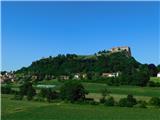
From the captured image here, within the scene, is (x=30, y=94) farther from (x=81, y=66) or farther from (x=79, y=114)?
(x=81, y=66)

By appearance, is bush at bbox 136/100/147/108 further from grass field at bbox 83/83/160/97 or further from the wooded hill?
the wooded hill

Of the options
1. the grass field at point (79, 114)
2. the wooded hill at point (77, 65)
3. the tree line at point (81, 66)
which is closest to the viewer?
the grass field at point (79, 114)

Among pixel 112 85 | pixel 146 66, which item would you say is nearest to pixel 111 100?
pixel 112 85

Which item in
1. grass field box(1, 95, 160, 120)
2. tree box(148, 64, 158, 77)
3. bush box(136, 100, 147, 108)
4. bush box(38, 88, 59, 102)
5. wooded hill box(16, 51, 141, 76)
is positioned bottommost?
grass field box(1, 95, 160, 120)

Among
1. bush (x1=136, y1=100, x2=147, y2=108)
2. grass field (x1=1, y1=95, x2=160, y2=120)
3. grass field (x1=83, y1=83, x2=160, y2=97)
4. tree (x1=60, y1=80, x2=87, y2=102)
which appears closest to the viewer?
grass field (x1=1, y1=95, x2=160, y2=120)

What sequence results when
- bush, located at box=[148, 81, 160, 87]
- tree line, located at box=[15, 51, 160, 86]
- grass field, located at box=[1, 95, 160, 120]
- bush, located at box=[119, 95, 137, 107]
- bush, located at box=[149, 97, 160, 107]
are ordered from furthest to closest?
1. tree line, located at box=[15, 51, 160, 86]
2. bush, located at box=[148, 81, 160, 87]
3. bush, located at box=[149, 97, 160, 107]
4. bush, located at box=[119, 95, 137, 107]
5. grass field, located at box=[1, 95, 160, 120]

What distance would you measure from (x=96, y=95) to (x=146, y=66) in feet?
186

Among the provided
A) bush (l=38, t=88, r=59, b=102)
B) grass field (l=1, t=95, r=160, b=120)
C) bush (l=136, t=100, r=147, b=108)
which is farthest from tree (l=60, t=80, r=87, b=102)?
grass field (l=1, t=95, r=160, b=120)

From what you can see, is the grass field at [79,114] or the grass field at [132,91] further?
the grass field at [132,91]

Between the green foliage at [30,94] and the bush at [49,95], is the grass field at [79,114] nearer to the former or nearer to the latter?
the bush at [49,95]

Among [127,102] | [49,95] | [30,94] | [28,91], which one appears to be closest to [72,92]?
[49,95]

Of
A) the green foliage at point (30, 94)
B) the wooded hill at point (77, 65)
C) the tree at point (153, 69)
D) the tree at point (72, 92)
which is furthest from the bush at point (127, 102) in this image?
the wooded hill at point (77, 65)

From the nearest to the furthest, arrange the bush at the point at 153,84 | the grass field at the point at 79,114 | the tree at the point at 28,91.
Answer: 1. the grass field at the point at 79,114
2. the tree at the point at 28,91
3. the bush at the point at 153,84

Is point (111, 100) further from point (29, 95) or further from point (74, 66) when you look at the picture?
point (74, 66)
